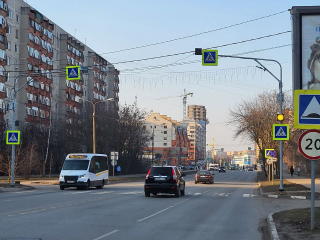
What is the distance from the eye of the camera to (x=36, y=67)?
7675 centimetres

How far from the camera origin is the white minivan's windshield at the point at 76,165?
34.8 metres

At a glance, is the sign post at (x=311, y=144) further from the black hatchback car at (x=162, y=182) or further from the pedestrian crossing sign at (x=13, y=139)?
the pedestrian crossing sign at (x=13, y=139)

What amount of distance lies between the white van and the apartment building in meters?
24.2

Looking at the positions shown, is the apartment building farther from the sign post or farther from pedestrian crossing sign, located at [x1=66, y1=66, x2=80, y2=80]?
the sign post

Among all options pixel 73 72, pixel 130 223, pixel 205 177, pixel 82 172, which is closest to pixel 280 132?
pixel 73 72

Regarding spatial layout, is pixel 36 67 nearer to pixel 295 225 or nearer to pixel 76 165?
pixel 76 165

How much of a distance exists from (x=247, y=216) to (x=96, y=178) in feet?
68.7

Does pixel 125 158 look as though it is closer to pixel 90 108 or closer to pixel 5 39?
pixel 90 108

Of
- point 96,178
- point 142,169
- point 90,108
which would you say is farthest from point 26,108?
point 96,178

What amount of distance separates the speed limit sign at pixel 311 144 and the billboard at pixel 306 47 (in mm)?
4401

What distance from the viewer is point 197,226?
13594mm

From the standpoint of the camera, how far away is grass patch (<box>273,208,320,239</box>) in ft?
35.3

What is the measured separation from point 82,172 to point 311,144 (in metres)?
25.2

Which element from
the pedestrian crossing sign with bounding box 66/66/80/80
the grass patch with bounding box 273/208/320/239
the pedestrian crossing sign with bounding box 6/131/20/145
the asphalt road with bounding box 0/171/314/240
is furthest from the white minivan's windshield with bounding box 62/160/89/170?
the grass patch with bounding box 273/208/320/239
